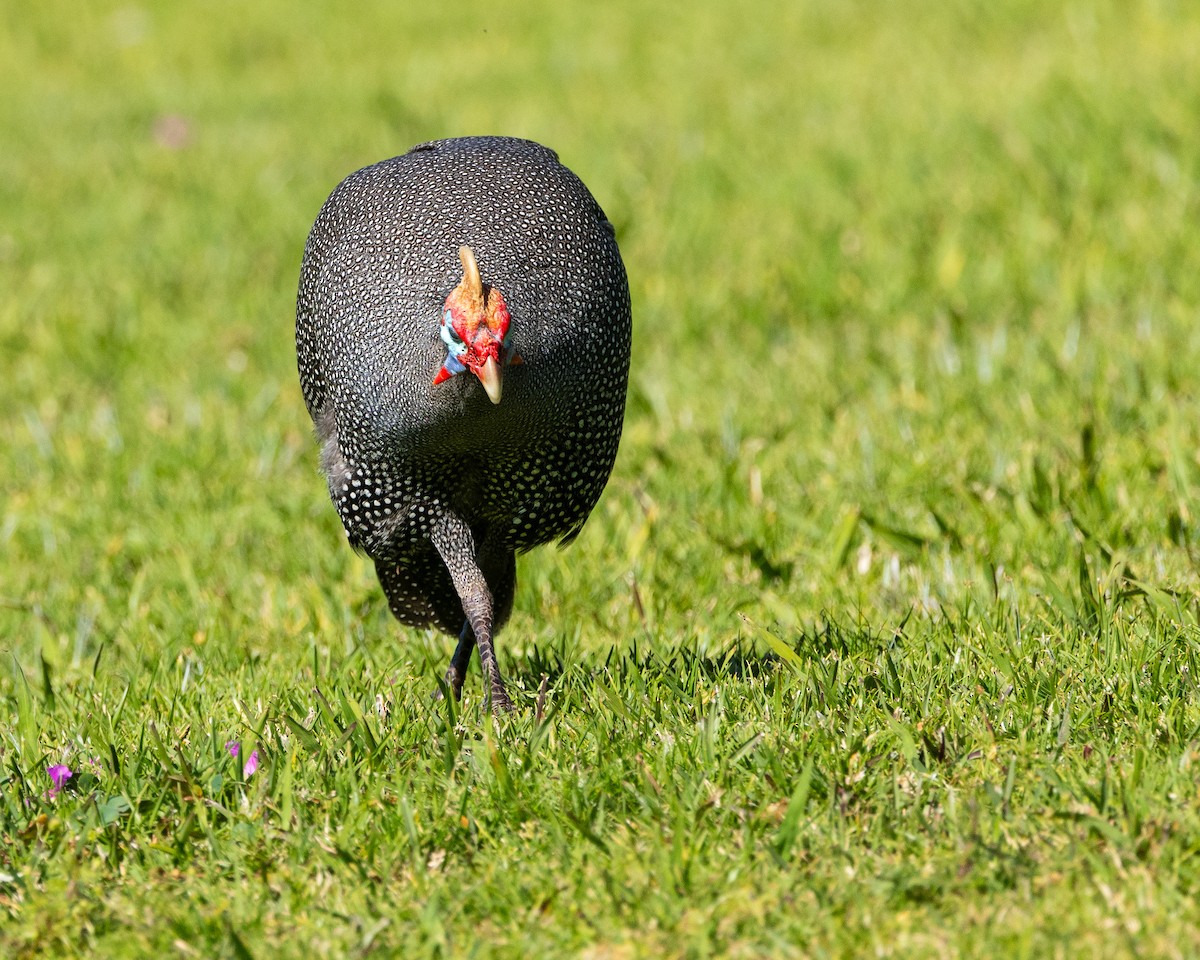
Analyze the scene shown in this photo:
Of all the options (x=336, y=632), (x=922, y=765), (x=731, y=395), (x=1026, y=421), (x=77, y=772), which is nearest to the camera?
(x=922, y=765)

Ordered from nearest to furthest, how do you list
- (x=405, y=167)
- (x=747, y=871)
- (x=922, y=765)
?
(x=747, y=871)
(x=922, y=765)
(x=405, y=167)

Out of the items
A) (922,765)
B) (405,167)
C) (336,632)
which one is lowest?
(336,632)

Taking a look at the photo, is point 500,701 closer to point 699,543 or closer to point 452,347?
point 452,347

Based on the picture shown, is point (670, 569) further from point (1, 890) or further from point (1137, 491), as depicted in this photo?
point (1, 890)

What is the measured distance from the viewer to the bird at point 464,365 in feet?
11.8

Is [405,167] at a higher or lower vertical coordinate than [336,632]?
higher

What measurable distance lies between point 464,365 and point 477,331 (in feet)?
0.27

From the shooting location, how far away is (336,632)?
469 centimetres

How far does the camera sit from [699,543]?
5.04m

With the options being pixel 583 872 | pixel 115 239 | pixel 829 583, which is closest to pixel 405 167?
pixel 829 583

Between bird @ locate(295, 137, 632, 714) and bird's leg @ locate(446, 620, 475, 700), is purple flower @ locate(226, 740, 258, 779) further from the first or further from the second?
bird's leg @ locate(446, 620, 475, 700)

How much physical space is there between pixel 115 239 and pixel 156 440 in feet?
9.29

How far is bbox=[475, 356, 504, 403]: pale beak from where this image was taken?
11.1ft

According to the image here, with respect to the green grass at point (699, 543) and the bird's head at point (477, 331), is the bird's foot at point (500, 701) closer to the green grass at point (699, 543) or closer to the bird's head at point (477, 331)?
the green grass at point (699, 543)
